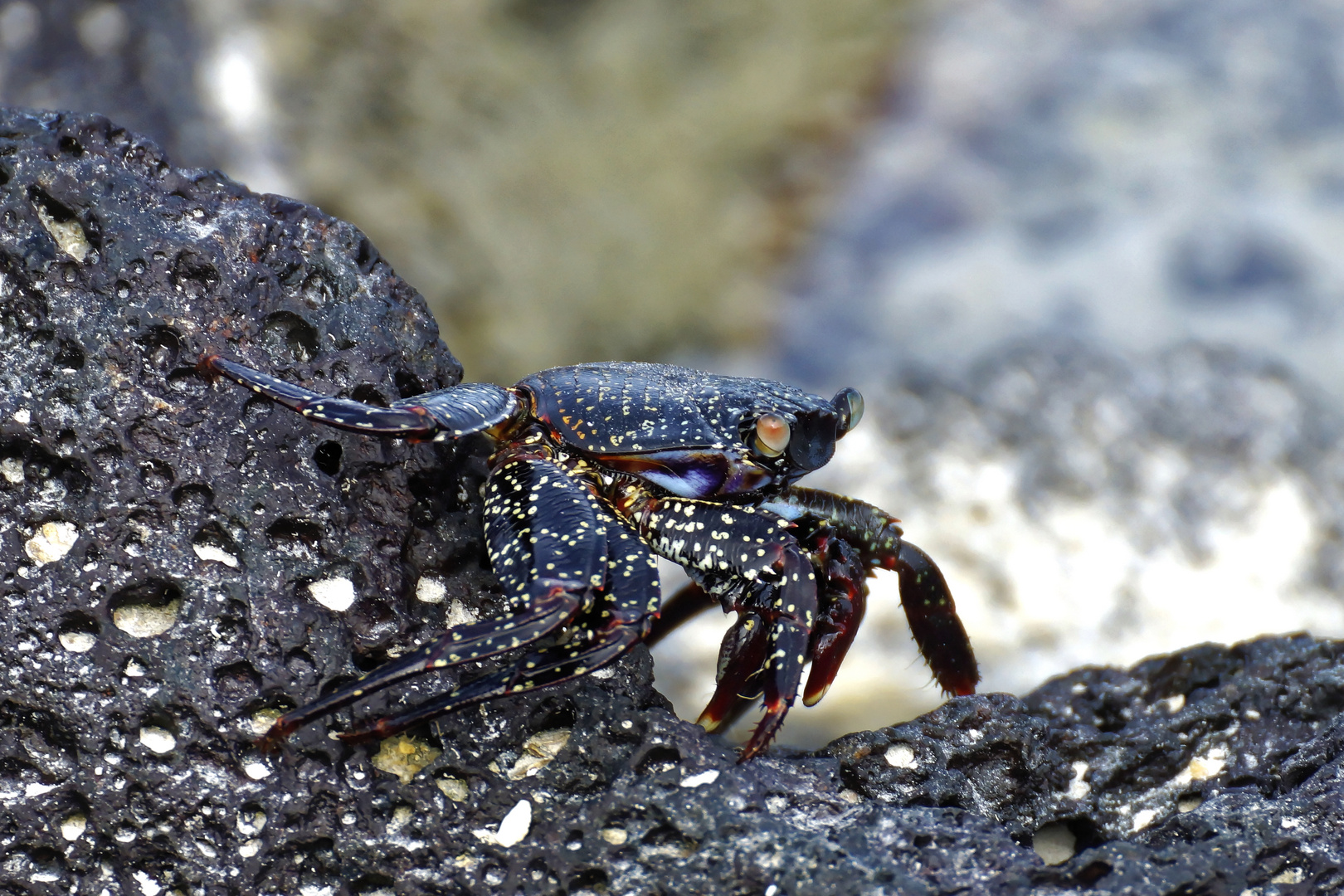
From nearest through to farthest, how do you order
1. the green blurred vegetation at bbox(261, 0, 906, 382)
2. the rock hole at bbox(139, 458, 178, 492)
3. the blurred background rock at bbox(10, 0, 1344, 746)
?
the rock hole at bbox(139, 458, 178, 492), the blurred background rock at bbox(10, 0, 1344, 746), the green blurred vegetation at bbox(261, 0, 906, 382)

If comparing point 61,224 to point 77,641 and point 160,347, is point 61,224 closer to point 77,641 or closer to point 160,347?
point 160,347

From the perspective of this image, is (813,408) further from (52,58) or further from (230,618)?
(52,58)

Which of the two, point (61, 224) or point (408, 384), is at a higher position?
point (61, 224)

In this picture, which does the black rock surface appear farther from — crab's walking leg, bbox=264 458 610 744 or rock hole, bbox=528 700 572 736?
crab's walking leg, bbox=264 458 610 744

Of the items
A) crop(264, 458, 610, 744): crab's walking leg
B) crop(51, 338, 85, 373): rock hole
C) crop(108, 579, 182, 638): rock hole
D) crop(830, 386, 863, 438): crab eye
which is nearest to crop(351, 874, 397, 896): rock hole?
crop(264, 458, 610, 744): crab's walking leg


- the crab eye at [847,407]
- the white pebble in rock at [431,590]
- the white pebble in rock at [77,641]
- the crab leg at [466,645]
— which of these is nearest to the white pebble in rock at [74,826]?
the white pebble in rock at [77,641]

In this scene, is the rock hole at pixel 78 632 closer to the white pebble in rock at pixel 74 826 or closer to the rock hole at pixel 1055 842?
the white pebble in rock at pixel 74 826

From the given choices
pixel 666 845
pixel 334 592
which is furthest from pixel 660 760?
pixel 334 592

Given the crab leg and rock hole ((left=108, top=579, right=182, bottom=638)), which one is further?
rock hole ((left=108, top=579, right=182, bottom=638))
